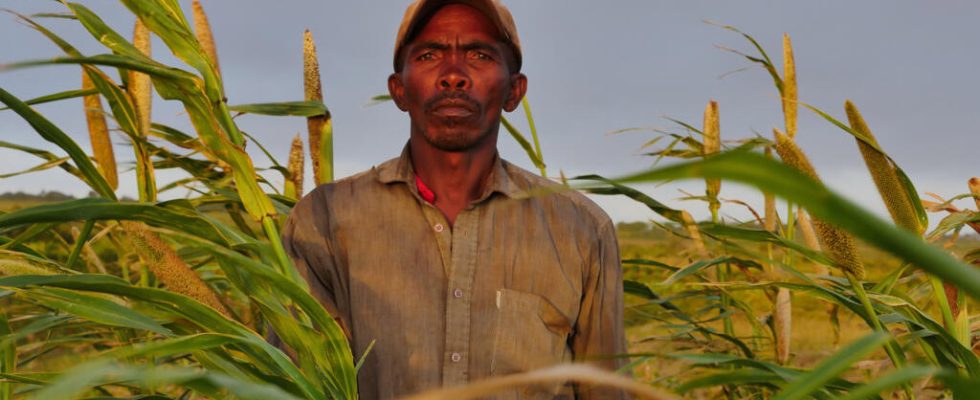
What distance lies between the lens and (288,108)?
185 cm

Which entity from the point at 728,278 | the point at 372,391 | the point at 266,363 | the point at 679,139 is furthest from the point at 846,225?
the point at 728,278

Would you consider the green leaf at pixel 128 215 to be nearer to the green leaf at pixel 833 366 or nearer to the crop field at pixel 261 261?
the crop field at pixel 261 261

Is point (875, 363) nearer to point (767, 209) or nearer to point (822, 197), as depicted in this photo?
point (767, 209)

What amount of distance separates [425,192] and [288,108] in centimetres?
34

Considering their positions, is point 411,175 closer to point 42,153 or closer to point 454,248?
point 454,248

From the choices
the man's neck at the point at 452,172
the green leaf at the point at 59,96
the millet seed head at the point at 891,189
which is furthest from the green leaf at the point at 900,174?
the green leaf at the point at 59,96

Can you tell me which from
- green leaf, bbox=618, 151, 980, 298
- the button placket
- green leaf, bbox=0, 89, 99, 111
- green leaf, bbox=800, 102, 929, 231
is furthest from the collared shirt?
green leaf, bbox=618, 151, 980, 298

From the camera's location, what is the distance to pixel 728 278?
250 centimetres

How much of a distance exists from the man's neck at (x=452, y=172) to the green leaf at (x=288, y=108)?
216 millimetres

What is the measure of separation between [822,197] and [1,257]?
1.14 meters

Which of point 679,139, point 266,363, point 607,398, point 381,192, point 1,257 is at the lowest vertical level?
point 607,398

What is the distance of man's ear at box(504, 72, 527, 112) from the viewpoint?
2.07 metres

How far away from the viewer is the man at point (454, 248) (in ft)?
6.04

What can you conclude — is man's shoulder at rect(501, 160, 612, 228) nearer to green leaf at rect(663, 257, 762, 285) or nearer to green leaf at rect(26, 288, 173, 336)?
green leaf at rect(663, 257, 762, 285)
